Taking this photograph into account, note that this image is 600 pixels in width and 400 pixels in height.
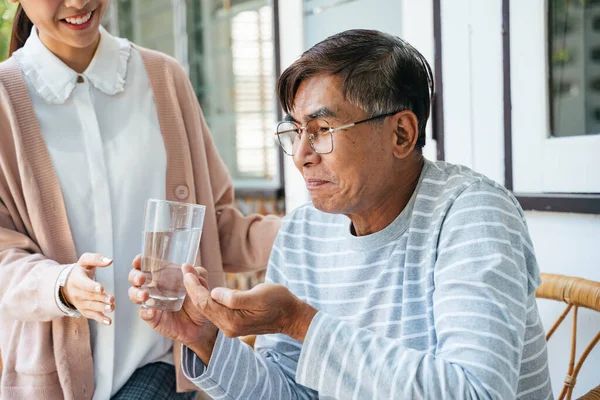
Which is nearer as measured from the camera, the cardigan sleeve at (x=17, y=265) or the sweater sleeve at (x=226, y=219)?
the cardigan sleeve at (x=17, y=265)

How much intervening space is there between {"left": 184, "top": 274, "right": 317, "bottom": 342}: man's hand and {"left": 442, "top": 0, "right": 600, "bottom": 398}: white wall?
1091 mm

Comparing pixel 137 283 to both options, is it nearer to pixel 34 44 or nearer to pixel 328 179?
pixel 328 179

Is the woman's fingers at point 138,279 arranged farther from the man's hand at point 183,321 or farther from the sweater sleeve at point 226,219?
the sweater sleeve at point 226,219

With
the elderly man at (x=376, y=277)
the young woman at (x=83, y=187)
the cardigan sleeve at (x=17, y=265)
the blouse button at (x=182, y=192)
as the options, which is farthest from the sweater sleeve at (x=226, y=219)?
the cardigan sleeve at (x=17, y=265)

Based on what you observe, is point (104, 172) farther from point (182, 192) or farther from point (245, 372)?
point (245, 372)

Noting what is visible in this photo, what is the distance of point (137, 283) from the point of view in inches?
50.3

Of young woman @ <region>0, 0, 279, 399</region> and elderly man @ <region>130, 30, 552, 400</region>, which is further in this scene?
young woman @ <region>0, 0, 279, 399</region>

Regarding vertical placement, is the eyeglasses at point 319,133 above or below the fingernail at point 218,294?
above

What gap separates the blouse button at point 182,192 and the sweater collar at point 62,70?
307 mm

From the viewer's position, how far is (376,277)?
4.63ft

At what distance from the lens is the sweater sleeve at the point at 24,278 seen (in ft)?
4.89

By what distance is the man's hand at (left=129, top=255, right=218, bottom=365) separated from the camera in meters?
1.29

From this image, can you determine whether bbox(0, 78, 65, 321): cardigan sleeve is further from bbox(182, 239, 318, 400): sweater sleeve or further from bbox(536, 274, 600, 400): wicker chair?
bbox(536, 274, 600, 400): wicker chair

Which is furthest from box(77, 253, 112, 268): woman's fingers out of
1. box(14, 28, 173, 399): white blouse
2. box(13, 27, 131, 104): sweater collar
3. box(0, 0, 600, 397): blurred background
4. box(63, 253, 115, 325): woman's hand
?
box(0, 0, 600, 397): blurred background
